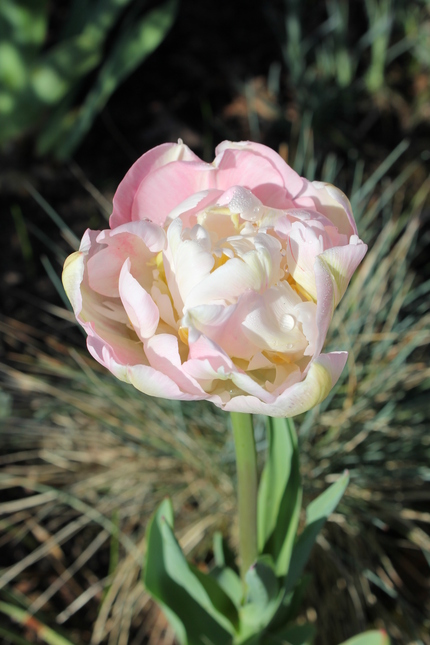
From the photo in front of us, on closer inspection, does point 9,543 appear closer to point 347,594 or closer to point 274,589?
point 347,594

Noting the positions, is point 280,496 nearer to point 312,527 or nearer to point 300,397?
point 312,527

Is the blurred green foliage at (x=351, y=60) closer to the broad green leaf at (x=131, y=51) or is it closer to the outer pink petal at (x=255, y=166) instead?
the broad green leaf at (x=131, y=51)

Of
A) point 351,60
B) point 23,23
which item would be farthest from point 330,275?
point 351,60

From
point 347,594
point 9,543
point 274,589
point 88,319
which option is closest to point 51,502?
point 9,543

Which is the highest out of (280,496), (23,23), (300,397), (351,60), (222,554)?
(23,23)

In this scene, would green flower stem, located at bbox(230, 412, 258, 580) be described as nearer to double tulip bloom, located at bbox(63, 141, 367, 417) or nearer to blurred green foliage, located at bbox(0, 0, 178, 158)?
double tulip bloom, located at bbox(63, 141, 367, 417)

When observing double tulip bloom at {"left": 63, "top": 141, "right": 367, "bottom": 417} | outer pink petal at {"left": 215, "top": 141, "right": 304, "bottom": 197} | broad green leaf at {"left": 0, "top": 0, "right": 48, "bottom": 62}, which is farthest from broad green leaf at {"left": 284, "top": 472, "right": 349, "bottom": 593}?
broad green leaf at {"left": 0, "top": 0, "right": 48, "bottom": 62}

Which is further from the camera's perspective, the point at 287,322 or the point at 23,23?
the point at 23,23

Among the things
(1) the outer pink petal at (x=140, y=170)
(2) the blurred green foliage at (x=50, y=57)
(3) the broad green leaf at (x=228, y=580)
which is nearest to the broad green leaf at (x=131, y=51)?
(2) the blurred green foliage at (x=50, y=57)
